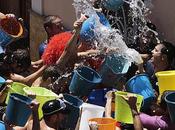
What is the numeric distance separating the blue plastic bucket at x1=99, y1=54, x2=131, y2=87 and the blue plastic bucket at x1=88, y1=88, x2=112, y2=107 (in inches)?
4.3

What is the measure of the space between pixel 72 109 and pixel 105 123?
398 millimetres

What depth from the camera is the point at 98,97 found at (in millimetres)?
5844

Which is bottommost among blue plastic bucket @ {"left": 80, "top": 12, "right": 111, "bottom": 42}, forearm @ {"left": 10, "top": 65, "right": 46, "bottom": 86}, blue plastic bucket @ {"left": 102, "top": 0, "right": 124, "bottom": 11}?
forearm @ {"left": 10, "top": 65, "right": 46, "bottom": 86}

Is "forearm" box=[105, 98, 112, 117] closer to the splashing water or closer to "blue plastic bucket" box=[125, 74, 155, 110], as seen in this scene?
"blue plastic bucket" box=[125, 74, 155, 110]

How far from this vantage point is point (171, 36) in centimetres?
655

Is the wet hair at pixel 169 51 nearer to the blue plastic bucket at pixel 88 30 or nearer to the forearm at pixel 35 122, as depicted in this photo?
the blue plastic bucket at pixel 88 30

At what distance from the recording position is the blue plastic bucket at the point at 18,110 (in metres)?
4.98

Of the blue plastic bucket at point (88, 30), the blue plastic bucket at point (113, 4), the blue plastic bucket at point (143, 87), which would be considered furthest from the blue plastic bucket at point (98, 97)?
the blue plastic bucket at point (113, 4)

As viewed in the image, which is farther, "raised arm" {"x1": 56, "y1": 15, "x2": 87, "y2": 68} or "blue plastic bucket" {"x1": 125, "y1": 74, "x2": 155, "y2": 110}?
"raised arm" {"x1": 56, "y1": 15, "x2": 87, "y2": 68}

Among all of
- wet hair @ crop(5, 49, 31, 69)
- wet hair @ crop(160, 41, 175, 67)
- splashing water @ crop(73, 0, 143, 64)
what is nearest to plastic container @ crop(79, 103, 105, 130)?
splashing water @ crop(73, 0, 143, 64)

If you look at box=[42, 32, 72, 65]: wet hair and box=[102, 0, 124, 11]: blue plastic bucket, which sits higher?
box=[102, 0, 124, 11]: blue plastic bucket

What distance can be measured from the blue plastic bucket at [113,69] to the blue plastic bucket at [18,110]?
111 cm

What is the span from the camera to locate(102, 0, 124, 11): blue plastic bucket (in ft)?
21.1

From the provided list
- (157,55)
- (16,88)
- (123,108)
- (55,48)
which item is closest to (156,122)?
(123,108)
